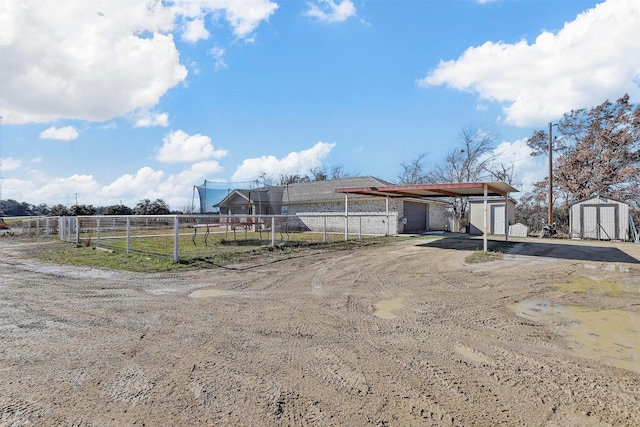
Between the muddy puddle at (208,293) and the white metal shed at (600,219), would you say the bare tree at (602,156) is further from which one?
the muddy puddle at (208,293)

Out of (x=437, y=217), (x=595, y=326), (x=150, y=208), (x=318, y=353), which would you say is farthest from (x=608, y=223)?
(x=150, y=208)

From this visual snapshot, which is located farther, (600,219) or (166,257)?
(600,219)

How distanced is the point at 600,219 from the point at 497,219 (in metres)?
5.08

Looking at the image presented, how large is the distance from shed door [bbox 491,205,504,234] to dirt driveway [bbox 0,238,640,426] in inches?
616

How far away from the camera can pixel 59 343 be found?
13.0 ft

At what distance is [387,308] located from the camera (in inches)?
217

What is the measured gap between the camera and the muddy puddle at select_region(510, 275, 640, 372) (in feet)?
12.3

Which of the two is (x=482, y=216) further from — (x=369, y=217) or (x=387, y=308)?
(x=387, y=308)

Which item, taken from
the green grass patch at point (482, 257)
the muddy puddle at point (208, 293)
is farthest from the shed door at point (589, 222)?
the muddy puddle at point (208, 293)

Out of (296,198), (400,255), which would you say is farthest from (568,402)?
(296,198)

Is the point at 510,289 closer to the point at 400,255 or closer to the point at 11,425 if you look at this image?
the point at 400,255

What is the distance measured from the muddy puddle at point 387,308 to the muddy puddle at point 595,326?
177 cm

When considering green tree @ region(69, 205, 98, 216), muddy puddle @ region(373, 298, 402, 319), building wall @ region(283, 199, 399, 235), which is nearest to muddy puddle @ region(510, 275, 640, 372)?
muddy puddle @ region(373, 298, 402, 319)

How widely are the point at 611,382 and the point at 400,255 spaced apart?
Answer: 344 inches
